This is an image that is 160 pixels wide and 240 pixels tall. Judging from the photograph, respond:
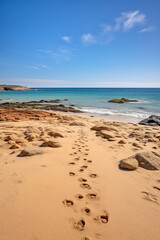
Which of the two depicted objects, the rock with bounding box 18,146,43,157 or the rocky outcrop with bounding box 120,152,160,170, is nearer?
the rocky outcrop with bounding box 120,152,160,170

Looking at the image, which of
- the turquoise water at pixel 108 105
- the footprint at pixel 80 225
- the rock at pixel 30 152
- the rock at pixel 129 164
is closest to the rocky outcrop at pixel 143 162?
the rock at pixel 129 164

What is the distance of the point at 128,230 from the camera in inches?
63.1

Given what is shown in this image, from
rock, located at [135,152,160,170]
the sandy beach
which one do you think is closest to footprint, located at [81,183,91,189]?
the sandy beach

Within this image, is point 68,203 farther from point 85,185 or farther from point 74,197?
point 85,185

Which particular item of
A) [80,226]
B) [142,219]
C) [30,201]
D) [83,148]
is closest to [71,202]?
[80,226]

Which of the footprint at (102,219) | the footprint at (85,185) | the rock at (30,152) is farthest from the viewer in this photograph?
the rock at (30,152)

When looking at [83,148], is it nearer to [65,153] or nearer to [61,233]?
[65,153]

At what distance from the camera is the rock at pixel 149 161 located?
3.02 meters

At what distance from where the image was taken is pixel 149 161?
3.12 m

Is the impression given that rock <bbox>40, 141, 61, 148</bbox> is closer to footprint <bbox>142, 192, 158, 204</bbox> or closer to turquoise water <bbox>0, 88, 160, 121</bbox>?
footprint <bbox>142, 192, 158, 204</bbox>

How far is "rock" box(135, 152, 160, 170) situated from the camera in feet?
9.92

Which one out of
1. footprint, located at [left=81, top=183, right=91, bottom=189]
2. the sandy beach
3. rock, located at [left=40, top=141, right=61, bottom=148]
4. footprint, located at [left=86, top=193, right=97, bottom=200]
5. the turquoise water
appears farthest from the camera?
the turquoise water

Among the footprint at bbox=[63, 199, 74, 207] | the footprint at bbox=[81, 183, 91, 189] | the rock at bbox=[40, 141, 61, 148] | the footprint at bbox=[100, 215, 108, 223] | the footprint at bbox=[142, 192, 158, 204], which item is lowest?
the footprint at bbox=[142, 192, 158, 204]

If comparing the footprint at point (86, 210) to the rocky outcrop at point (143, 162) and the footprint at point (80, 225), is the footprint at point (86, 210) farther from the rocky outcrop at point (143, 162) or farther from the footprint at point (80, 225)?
the rocky outcrop at point (143, 162)
